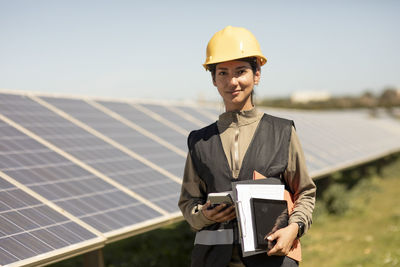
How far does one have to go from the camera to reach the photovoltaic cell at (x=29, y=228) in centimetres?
436

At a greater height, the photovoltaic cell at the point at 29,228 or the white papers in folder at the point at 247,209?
the white papers in folder at the point at 247,209

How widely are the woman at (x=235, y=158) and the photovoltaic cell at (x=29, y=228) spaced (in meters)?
2.10

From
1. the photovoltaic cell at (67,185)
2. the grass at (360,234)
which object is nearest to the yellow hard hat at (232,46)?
the photovoltaic cell at (67,185)

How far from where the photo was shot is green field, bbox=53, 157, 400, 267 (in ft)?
32.9

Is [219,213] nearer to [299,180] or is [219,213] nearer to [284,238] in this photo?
[284,238]

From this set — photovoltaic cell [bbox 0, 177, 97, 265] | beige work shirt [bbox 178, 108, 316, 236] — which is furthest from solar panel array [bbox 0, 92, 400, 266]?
beige work shirt [bbox 178, 108, 316, 236]

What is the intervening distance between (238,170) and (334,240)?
32.4 ft

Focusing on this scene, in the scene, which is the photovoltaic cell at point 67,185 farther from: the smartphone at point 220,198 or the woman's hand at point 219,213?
the smartphone at point 220,198

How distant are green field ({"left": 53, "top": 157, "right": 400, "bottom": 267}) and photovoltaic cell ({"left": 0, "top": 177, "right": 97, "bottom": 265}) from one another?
198 inches

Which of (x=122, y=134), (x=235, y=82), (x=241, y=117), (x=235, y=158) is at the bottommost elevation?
(x=122, y=134)

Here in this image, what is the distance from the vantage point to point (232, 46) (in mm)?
2930

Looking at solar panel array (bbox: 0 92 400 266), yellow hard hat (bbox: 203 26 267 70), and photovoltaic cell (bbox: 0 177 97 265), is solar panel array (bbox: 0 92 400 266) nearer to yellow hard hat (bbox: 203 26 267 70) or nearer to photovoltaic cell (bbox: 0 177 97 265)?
photovoltaic cell (bbox: 0 177 97 265)

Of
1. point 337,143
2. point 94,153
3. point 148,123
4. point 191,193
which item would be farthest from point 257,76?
point 337,143

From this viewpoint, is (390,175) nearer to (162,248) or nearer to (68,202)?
(162,248)
